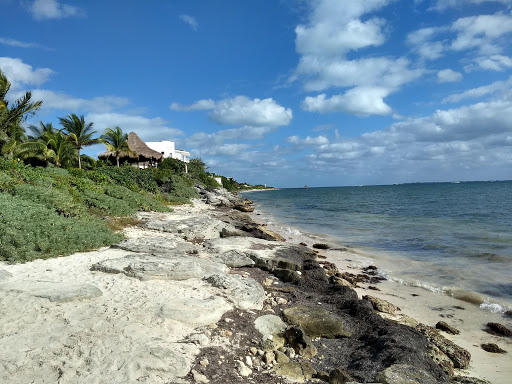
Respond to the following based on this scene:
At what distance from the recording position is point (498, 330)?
7492 millimetres

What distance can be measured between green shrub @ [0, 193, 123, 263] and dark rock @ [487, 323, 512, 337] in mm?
10308

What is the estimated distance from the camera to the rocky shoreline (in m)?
4.41

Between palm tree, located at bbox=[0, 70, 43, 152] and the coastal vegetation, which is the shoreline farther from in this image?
palm tree, located at bbox=[0, 70, 43, 152]

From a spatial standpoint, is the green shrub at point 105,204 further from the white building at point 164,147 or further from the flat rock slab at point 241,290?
the white building at point 164,147

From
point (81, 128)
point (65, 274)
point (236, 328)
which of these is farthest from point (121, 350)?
point (81, 128)

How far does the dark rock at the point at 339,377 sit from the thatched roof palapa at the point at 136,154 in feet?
130

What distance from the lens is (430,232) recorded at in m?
22.3

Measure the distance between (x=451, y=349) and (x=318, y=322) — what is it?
2.51 m

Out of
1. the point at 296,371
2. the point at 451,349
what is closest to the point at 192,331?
the point at 296,371

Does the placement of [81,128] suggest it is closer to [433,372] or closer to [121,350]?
[121,350]

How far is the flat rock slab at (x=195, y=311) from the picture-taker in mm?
5602

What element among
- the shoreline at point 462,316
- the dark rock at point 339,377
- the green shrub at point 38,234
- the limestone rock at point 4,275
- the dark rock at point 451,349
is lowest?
the shoreline at point 462,316

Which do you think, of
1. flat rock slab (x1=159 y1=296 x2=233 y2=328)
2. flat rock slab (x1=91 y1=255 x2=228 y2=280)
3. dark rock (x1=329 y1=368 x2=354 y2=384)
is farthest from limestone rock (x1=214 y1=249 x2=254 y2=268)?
dark rock (x1=329 y1=368 x2=354 y2=384)

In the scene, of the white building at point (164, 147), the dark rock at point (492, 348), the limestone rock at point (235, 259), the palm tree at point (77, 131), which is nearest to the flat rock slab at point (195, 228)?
the limestone rock at point (235, 259)
